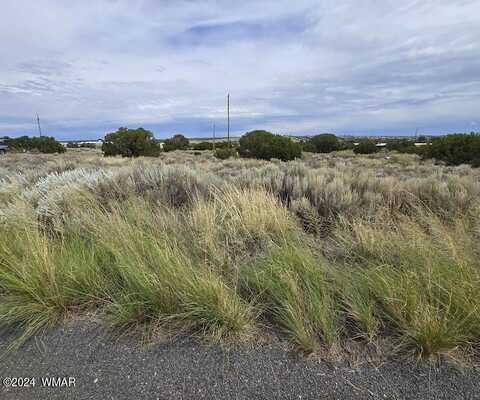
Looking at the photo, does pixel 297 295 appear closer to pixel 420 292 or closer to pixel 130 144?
pixel 420 292

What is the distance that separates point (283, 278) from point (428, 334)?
114cm

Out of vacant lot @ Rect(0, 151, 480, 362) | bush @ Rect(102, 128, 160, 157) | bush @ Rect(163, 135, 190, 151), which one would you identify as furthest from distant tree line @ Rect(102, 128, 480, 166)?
bush @ Rect(163, 135, 190, 151)

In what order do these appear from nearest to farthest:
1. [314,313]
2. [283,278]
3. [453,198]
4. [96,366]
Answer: [96,366], [314,313], [283,278], [453,198]

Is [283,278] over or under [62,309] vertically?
over

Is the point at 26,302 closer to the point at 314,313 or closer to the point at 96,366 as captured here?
the point at 96,366

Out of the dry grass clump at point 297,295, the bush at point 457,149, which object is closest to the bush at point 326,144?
the bush at point 457,149

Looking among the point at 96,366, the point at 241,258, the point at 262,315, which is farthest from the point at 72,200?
the point at 262,315

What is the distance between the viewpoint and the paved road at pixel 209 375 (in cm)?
177

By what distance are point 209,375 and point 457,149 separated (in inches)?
930

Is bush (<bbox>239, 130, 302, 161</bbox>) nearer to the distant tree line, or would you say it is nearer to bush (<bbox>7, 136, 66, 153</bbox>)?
the distant tree line

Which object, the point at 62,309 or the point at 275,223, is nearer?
the point at 62,309

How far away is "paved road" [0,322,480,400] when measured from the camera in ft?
5.81

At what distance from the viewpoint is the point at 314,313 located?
7.45ft

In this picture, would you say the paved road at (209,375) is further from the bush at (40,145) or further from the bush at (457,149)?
the bush at (40,145)
